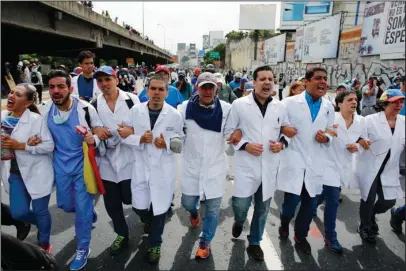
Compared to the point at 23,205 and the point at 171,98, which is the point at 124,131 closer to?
the point at 23,205

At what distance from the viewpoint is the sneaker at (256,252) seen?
315 cm

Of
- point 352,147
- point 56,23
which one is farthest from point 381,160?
point 56,23

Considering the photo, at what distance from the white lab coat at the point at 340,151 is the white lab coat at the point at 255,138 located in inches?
24.2

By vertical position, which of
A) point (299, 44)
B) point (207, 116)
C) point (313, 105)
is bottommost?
point (207, 116)

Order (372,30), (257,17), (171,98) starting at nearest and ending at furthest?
(171,98)
(372,30)
(257,17)

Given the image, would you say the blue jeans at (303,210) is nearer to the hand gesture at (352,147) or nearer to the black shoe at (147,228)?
the hand gesture at (352,147)

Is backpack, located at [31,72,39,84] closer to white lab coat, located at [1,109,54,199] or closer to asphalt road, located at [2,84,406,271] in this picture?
asphalt road, located at [2,84,406,271]


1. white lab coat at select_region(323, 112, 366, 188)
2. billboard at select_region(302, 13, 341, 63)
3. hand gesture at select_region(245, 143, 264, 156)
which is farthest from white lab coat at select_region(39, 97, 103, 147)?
billboard at select_region(302, 13, 341, 63)

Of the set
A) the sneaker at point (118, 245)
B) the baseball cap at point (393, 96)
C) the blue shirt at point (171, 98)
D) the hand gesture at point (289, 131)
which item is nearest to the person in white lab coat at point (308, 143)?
the hand gesture at point (289, 131)

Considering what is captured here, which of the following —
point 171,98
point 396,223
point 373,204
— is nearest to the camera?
point 373,204

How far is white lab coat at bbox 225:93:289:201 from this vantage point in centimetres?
307

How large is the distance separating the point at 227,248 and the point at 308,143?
1412mm

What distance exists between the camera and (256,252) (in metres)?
3.19

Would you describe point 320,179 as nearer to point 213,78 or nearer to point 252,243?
point 252,243
